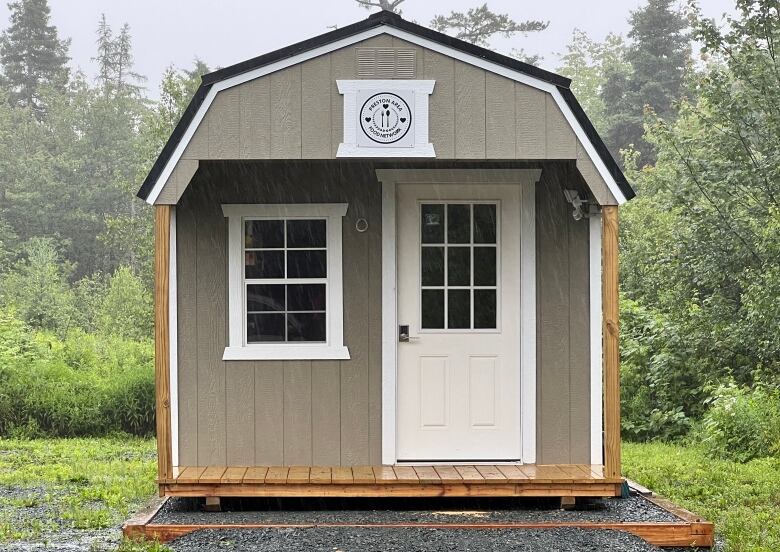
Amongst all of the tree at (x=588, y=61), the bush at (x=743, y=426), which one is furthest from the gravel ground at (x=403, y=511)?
the tree at (x=588, y=61)

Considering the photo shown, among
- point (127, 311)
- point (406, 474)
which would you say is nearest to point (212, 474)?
point (406, 474)

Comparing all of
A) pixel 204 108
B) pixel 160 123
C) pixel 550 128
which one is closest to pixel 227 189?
pixel 204 108

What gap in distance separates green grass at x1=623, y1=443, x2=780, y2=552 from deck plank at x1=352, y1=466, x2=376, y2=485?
2.34 m

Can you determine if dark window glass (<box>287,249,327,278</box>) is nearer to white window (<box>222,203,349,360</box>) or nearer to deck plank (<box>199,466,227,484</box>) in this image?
white window (<box>222,203,349,360</box>)

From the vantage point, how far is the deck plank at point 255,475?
6.82 metres

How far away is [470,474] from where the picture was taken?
7.02m

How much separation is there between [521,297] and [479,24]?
2602 cm

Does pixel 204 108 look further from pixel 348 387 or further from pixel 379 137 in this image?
pixel 348 387

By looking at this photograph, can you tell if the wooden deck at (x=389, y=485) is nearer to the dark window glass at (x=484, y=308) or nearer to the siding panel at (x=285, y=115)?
the dark window glass at (x=484, y=308)

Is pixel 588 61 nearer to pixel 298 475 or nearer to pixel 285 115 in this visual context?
pixel 285 115

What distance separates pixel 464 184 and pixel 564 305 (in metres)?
1.17

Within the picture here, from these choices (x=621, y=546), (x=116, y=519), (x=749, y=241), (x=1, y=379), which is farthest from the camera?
(x=1, y=379)

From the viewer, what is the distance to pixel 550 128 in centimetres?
669

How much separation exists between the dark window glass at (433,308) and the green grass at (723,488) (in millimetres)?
2356
